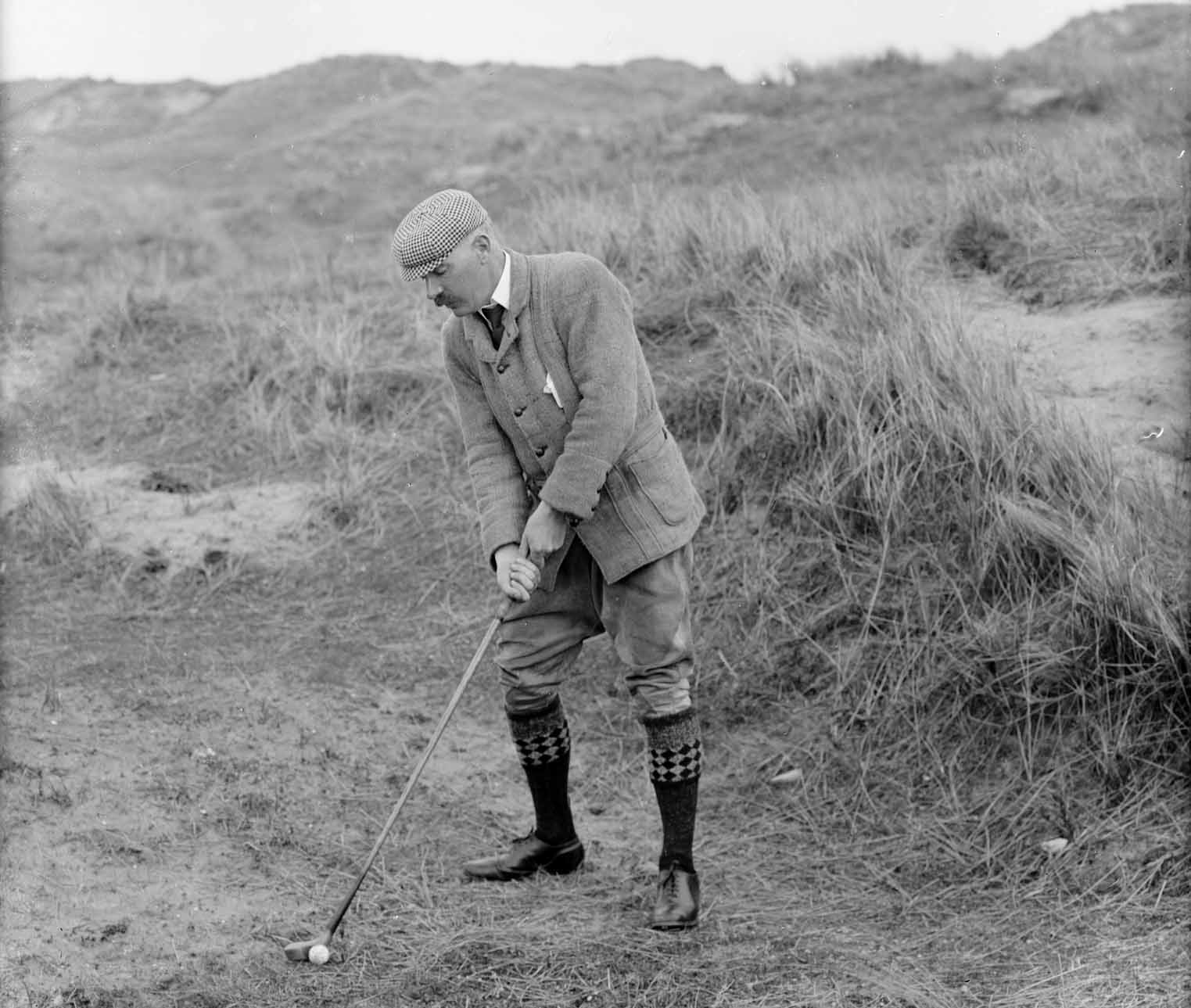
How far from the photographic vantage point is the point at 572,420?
136 inches

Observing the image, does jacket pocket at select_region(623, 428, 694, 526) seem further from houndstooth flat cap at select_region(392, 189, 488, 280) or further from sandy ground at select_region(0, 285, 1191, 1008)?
sandy ground at select_region(0, 285, 1191, 1008)

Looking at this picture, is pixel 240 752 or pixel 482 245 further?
pixel 240 752

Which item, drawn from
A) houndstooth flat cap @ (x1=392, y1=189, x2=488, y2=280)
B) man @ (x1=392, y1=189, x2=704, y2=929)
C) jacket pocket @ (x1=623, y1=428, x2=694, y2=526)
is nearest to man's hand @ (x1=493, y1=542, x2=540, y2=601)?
man @ (x1=392, y1=189, x2=704, y2=929)

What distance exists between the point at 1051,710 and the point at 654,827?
4.20 ft

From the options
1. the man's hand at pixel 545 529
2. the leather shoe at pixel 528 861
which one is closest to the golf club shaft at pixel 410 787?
the man's hand at pixel 545 529

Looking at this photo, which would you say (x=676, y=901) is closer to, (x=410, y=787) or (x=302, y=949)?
(x=410, y=787)

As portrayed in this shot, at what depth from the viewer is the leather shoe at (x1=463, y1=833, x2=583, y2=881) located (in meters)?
3.91

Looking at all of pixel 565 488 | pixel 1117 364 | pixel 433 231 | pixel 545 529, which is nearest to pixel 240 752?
pixel 545 529

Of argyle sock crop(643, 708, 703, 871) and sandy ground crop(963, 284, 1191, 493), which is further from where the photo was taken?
sandy ground crop(963, 284, 1191, 493)

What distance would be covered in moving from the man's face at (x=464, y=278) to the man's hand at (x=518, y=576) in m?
0.64

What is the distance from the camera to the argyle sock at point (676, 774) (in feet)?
11.7

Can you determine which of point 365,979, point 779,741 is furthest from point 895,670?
point 365,979

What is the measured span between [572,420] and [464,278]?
0.44m

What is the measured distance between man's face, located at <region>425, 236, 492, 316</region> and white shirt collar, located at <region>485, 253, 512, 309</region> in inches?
0.7
